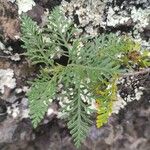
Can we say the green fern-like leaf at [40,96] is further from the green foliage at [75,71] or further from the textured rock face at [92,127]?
the textured rock face at [92,127]

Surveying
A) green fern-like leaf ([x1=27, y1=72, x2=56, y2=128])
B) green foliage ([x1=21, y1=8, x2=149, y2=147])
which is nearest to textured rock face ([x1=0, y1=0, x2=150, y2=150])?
green foliage ([x1=21, y1=8, x2=149, y2=147])

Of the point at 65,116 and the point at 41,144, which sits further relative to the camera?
the point at 41,144

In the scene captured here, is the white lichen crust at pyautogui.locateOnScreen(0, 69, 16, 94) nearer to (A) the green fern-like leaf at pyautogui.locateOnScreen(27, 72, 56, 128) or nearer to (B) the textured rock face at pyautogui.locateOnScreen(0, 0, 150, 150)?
(B) the textured rock face at pyautogui.locateOnScreen(0, 0, 150, 150)

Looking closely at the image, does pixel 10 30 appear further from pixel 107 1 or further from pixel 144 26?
pixel 144 26

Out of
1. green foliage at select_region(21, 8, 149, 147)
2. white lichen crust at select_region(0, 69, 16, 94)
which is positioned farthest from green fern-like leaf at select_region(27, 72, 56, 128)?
white lichen crust at select_region(0, 69, 16, 94)

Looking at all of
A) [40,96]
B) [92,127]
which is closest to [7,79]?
[40,96]

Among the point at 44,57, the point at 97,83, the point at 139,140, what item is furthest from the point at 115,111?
the point at 44,57

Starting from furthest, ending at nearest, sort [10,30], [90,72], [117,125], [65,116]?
[117,125] < [65,116] < [10,30] < [90,72]

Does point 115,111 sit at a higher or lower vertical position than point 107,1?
lower

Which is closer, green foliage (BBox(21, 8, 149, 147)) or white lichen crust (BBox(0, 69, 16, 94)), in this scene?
green foliage (BBox(21, 8, 149, 147))

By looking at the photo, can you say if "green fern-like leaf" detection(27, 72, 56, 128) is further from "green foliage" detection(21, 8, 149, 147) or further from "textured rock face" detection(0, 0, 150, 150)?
"textured rock face" detection(0, 0, 150, 150)
